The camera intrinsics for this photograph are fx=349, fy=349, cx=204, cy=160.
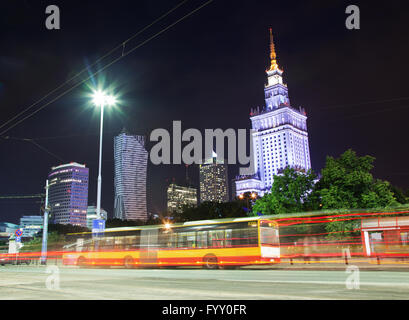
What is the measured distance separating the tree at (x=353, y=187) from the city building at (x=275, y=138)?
10611 cm

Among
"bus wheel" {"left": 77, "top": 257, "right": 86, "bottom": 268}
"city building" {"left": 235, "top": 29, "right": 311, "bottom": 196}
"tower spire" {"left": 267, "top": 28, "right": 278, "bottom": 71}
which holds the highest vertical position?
"tower spire" {"left": 267, "top": 28, "right": 278, "bottom": 71}

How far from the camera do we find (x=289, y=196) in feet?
118

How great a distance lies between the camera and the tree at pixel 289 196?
34.5 m

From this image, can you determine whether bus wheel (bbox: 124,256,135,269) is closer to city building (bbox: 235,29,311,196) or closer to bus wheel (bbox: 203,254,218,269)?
bus wheel (bbox: 203,254,218,269)

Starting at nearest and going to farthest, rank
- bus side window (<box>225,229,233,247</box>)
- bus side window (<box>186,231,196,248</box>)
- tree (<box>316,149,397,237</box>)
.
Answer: bus side window (<box>225,229,233,247</box>), bus side window (<box>186,231,196,248</box>), tree (<box>316,149,397,237</box>)

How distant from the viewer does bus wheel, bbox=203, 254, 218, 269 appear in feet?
67.4

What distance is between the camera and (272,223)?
21.2 m

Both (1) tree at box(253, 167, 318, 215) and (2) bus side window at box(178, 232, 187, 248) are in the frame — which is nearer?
(2) bus side window at box(178, 232, 187, 248)

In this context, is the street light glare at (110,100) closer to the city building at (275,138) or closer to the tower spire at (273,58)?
the city building at (275,138)

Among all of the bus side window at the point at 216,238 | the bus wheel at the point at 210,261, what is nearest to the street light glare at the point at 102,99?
the bus side window at the point at 216,238

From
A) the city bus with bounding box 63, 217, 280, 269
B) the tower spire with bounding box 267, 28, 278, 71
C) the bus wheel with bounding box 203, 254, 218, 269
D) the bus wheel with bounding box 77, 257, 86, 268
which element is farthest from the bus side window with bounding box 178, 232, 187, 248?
the tower spire with bounding box 267, 28, 278, 71

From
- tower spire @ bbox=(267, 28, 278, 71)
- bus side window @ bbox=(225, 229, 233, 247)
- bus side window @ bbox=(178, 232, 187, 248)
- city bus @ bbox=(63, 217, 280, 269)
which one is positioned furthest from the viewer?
tower spire @ bbox=(267, 28, 278, 71)

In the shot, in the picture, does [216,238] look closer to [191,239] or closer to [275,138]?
[191,239]

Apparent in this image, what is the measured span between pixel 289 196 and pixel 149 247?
18114 mm
